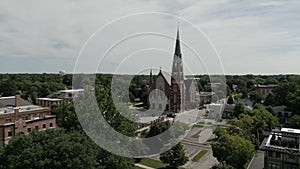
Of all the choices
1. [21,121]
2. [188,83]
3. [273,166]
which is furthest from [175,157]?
[188,83]

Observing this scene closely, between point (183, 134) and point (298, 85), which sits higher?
point (298, 85)

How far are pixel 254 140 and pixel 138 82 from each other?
31.5 metres

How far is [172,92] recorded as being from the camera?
35812mm

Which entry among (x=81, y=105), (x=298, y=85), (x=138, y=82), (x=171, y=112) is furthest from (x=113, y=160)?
(x=138, y=82)

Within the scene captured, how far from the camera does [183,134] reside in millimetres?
22562

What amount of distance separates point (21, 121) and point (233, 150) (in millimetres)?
16461

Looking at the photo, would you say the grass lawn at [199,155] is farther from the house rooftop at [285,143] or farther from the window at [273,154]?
the window at [273,154]

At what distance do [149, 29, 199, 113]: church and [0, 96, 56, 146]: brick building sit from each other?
651 inches

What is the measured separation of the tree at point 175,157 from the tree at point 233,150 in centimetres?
222

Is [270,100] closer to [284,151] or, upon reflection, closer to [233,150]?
[233,150]

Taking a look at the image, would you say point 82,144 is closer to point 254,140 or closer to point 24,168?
point 24,168

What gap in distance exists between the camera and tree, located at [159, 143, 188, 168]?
16188 millimetres

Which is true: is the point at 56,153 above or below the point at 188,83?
below

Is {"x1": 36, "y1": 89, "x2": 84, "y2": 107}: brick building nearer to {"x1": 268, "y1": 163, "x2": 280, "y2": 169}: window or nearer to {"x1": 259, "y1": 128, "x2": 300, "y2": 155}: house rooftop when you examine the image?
{"x1": 259, "y1": 128, "x2": 300, "y2": 155}: house rooftop
